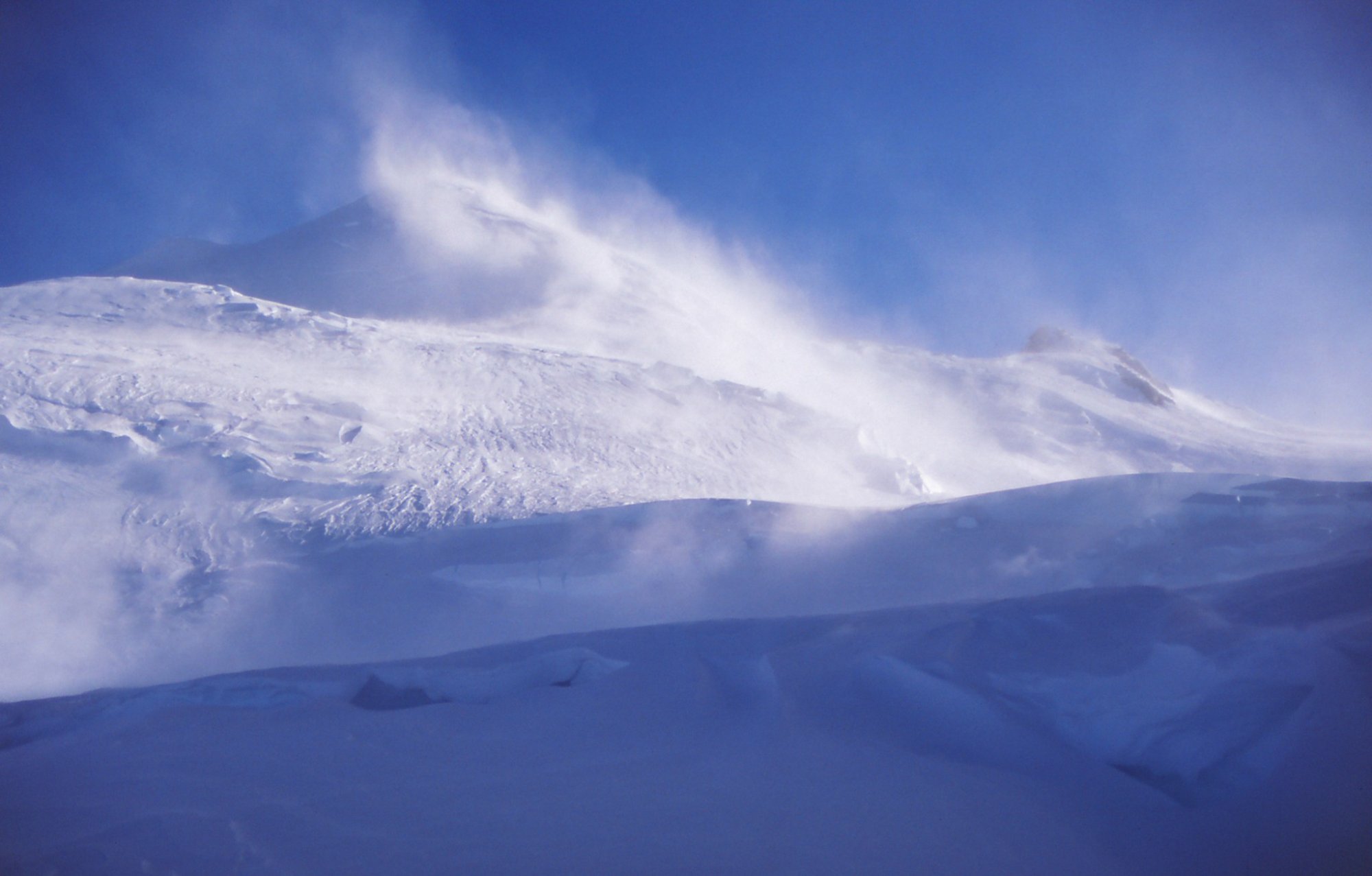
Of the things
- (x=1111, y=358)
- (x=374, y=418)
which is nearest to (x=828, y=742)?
(x=374, y=418)

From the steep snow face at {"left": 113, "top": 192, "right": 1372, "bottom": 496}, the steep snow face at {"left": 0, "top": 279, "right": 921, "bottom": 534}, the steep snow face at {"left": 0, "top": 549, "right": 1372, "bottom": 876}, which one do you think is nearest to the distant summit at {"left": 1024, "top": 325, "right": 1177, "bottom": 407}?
the steep snow face at {"left": 113, "top": 192, "right": 1372, "bottom": 496}

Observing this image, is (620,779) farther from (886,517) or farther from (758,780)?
(886,517)

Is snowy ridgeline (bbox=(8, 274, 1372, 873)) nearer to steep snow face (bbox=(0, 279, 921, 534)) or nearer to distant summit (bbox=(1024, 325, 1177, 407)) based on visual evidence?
steep snow face (bbox=(0, 279, 921, 534))

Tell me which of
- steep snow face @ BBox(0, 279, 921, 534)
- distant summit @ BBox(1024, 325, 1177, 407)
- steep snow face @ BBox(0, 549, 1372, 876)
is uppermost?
distant summit @ BBox(1024, 325, 1177, 407)

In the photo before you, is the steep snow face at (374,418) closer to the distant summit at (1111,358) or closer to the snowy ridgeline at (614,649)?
the snowy ridgeline at (614,649)

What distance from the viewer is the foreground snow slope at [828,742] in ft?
12.1

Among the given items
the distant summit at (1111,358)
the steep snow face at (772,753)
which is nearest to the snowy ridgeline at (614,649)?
the steep snow face at (772,753)

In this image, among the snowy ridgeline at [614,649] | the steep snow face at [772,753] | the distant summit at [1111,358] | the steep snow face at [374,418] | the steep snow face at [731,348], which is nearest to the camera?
the steep snow face at [772,753]

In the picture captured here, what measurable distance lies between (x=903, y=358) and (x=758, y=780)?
439 inches

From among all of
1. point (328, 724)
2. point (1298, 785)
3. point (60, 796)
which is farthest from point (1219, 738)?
point (60, 796)

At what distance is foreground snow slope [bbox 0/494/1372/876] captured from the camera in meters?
3.70

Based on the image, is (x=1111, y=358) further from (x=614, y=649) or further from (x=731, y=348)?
(x=614, y=649)

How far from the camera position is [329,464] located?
6.66m

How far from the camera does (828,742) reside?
4406mm
